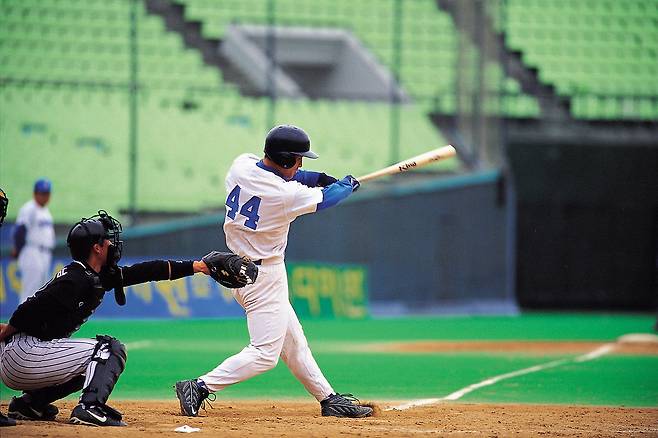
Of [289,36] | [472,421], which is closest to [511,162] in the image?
[289,36]

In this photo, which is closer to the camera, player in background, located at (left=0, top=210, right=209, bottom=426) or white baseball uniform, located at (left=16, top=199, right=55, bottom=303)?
player in background, located at (left=0, top=210, right=209, bottom=426)

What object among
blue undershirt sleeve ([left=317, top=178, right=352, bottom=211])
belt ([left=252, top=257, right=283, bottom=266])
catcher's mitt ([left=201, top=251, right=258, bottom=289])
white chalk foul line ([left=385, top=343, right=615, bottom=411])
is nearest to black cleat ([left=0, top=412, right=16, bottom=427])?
catcher's mitt ([left=201, top=251, right=258, bottom=289])

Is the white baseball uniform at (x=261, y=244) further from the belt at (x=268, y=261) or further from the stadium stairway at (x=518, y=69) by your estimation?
→ the stadium stairway at (x=518, y=69)

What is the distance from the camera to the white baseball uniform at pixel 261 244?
7.56m

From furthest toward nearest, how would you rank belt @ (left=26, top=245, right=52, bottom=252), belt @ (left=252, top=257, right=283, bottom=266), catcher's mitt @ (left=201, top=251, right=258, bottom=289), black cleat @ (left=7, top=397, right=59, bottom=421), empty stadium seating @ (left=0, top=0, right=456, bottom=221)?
empty stadium seating @ (left=0, top=0, right=456, bottom=221) < belt @ (left=26, top=245, right=52, bottom=252) < belt @ (left=252, top=257, right=283, bottom=266) < black cleat @ (left=7, top=397, right=59, bottom=421) < catcher's mitt @ (left=201, top=251, right=258, bottom=289)

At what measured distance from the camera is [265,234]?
7609 mm

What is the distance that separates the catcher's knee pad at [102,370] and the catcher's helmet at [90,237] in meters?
0.50

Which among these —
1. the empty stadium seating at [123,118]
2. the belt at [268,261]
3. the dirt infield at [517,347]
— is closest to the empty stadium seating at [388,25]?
the empty stadium seating at [123,118]

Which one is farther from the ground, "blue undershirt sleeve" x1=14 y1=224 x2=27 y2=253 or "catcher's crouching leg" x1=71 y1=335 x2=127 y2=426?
"catcher's crouching leg" x1=71 y1=335 x2=127 y2=426

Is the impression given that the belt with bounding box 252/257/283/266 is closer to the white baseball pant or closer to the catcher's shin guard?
the white baseball pant

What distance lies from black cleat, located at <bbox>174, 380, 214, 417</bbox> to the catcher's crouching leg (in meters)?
Answer: 0.64

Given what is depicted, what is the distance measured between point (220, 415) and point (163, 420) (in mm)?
610

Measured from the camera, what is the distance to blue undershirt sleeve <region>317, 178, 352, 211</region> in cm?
756

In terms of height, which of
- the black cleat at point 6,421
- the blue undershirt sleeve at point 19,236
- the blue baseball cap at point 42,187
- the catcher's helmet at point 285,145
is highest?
the catcher's helmet at point 285,145
